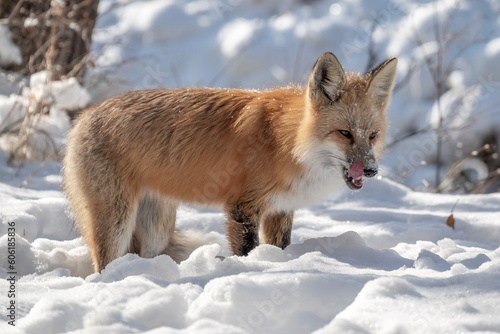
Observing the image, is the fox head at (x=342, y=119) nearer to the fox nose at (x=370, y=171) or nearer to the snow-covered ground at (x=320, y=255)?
the fox nose at (x=370, y=171)

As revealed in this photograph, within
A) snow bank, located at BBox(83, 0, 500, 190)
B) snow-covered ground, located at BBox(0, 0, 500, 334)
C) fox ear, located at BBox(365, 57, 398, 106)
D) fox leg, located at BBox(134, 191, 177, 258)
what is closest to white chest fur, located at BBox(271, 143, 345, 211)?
snow-covered ground, located at BBox(0, 0, 500, 334)

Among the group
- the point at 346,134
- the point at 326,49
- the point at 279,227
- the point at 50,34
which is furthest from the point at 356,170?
the point at 326,49

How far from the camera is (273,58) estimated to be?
10.2m

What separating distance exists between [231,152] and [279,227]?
0.62m

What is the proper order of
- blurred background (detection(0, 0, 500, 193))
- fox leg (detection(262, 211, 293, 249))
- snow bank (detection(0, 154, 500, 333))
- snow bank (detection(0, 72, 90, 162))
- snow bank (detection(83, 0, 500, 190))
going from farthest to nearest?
1. snow bank (detection(83, 0, 500, 190))
2. blurred background (detection(0, 0, 500, 193))
3. snow bank (detection(0, 72, 90, 162))
4. fox leg (detection(262, 211, 293, 249))
5. snow bank (detection(0, 154, 500, 333))

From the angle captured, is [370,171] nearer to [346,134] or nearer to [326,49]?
[346,134]

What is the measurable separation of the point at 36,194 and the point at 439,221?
3423 mm

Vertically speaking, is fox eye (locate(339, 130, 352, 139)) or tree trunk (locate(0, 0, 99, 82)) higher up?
tree trunk (locate(0, 0, 99, 82))

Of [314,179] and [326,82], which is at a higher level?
[326,82]

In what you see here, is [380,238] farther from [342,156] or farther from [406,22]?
[406,22]

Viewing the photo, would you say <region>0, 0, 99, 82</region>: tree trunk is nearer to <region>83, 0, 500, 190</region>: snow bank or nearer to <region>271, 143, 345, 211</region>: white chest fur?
<region>83, 0, 500, 190</region>: snow bank

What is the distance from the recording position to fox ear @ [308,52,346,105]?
3.04 metres

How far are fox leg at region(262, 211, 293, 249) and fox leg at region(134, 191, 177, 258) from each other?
0.71 metres

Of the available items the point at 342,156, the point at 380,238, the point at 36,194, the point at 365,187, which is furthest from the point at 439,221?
the point at 36,194
